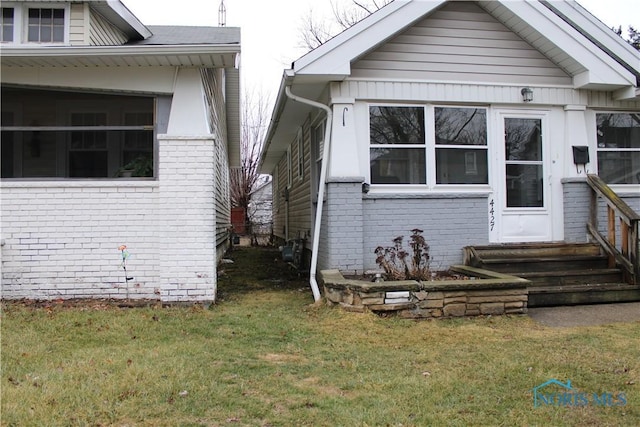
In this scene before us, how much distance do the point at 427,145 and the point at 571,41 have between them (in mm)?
2672

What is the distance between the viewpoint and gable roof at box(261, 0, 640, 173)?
684 centimetres

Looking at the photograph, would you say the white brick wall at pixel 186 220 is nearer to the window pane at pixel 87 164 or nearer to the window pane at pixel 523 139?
the window pane at pixel 87 164

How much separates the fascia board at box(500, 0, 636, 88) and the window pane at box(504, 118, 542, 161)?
3.39ft

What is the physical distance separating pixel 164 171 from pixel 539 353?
16.4ft

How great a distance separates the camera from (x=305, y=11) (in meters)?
22.7

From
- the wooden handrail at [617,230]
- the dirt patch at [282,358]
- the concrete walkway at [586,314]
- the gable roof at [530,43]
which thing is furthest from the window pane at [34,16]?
the wooden handrail at [617,230]

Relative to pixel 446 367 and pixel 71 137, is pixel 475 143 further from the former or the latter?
pixel 71 137

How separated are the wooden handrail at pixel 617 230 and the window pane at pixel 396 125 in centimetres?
286

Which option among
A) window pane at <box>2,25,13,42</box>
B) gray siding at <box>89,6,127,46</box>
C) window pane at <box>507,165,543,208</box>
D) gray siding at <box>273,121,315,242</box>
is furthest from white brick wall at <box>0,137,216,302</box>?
window pane at <box>507,165,543,208</box>

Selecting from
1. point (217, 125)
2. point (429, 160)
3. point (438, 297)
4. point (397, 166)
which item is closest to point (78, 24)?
point (217, 125)

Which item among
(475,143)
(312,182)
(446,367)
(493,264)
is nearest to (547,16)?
(475,143)

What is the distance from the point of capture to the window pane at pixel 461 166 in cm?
763

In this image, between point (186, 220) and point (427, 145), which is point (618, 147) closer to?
point (427, 145)

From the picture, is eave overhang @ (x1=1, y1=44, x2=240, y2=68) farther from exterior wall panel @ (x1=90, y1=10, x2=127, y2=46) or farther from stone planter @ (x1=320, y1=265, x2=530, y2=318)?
stone planter @ (x1=320, y1=265, x2=530, y2=318)
